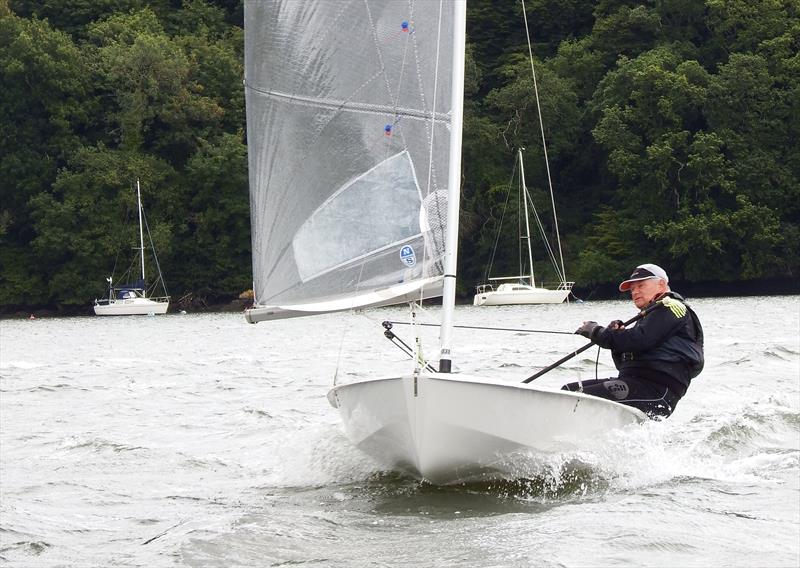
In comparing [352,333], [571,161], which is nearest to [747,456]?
[352,333]

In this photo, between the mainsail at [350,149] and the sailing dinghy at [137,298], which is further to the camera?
the sailing dinghy at [137,298]

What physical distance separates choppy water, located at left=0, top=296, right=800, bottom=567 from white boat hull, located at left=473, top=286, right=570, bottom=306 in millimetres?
28948

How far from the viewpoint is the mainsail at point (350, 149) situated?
9.27m

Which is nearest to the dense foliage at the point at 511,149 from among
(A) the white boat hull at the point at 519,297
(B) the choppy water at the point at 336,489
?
(A) the white boat hull at the point at 519,297

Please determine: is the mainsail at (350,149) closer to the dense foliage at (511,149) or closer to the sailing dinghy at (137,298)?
the dense foliage at (511,149)

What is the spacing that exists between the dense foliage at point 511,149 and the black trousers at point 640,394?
4195cm

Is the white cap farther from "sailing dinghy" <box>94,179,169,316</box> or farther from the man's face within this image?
"sailing dinghy" <box>94,179,169,316</box>

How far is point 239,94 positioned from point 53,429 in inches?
1847

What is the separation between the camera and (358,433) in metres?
8.98

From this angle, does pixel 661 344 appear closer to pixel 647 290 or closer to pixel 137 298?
pixel 647 290

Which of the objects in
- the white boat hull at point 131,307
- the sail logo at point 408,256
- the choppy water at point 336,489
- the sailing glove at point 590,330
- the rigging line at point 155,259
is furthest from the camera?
the rigging line at point 155,259

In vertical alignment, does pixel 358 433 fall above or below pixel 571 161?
below

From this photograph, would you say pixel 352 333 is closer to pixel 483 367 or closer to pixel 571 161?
pixel 483 367

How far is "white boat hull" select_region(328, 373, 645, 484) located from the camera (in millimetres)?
8078
